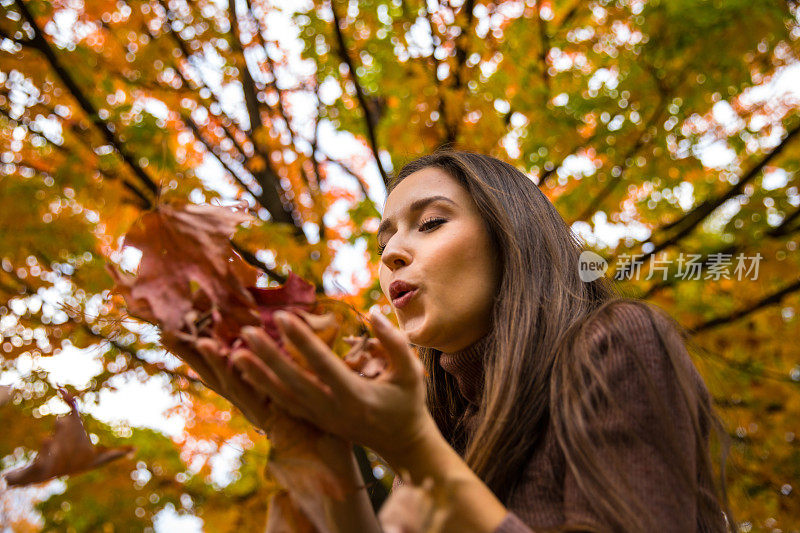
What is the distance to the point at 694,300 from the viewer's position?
4.17 metres

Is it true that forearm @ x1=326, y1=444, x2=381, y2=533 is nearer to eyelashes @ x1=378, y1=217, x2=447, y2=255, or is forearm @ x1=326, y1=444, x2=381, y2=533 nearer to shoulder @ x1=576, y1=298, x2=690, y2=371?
shoulder @ x1=576, y1=298, x2=690, y2=371

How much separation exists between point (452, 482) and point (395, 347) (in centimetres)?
22

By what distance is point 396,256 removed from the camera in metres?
1.46

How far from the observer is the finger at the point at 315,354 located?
2.64 feet

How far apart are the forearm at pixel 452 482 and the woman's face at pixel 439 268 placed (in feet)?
1.63

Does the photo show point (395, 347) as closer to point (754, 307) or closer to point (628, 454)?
point (628, 454)

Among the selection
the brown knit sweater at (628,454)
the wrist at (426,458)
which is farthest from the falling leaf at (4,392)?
the brown knit sweater at (628,454)

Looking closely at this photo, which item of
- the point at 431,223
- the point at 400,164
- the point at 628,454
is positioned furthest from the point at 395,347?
the point at 400,164

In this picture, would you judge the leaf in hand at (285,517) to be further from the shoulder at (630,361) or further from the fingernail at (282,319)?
the shoulder at (630,361)

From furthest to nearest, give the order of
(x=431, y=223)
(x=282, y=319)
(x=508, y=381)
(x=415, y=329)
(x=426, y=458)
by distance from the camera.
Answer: (x=431, y=223) < (x=415, y=329) < (x=508, y=381) < (x=426, y=458) < (x=282, y=319)

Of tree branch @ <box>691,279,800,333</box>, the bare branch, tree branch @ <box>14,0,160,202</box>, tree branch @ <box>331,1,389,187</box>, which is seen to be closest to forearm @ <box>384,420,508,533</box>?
tree branch @ <box>14,0,160,202</box>

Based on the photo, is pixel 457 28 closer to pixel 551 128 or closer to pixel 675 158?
pixel 551 128

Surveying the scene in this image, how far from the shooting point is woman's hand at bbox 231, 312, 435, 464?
0.81m

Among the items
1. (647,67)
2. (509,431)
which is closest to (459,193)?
(509,431)
